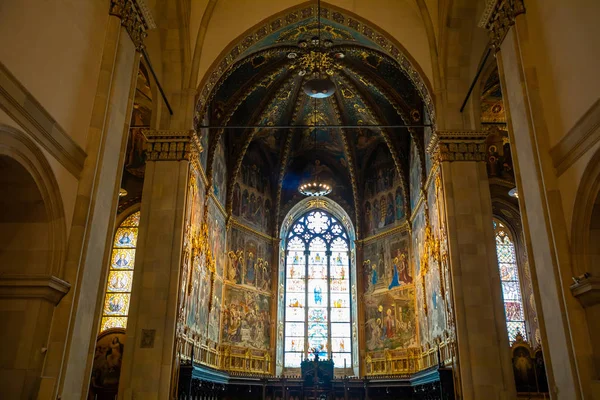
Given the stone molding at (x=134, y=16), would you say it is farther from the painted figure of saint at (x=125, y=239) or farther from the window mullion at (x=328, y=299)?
the window mullion at (x=328, y=299)

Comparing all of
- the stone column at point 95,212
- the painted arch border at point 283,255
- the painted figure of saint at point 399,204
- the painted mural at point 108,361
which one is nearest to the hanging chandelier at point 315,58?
the painted figure of saint at point 399,204

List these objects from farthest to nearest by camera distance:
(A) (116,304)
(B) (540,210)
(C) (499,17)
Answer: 1. (A) (116,304)
2. (C) (499,17)
3. (B) (540,210)

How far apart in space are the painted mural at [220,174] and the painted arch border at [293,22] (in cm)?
414

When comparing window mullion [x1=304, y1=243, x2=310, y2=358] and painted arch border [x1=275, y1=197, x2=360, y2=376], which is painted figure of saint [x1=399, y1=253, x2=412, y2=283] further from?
window mullion [x1=304, y1=243, x2=310, y2=358]

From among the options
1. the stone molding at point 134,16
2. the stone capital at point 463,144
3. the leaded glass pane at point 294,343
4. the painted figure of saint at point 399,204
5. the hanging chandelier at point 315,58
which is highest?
the hanging chandelier at point 315,58

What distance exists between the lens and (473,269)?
13.1 metres

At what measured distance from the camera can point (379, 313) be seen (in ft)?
72.9

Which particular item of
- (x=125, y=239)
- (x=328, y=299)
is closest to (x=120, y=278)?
(x=125, y=239)

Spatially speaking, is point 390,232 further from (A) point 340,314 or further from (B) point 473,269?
(B) point 473,269

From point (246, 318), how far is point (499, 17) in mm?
15295

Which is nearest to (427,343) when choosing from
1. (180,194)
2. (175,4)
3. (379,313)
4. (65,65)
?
(379,313)

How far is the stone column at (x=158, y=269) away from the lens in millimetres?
12594

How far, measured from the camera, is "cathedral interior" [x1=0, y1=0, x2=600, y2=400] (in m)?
8.05

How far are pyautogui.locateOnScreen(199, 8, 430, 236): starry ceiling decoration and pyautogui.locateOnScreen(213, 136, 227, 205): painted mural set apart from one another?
1.78ft
